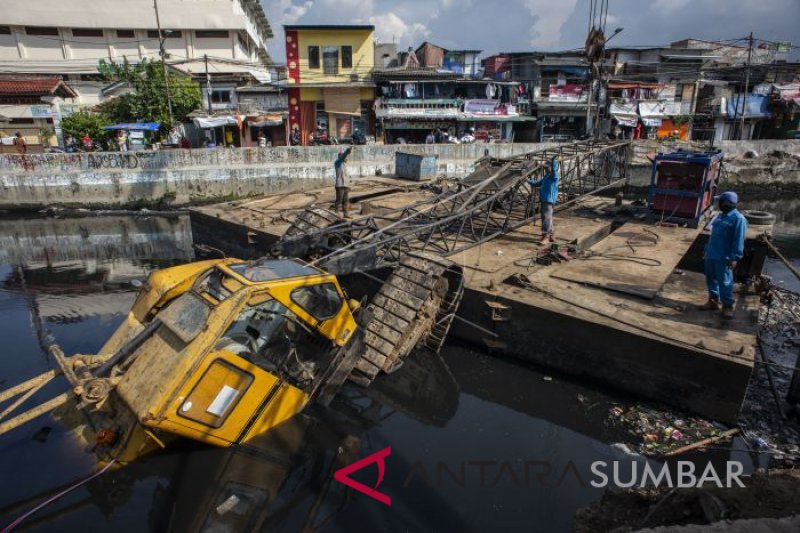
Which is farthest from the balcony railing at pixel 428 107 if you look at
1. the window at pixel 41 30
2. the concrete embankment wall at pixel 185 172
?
the window at pixel 41 30

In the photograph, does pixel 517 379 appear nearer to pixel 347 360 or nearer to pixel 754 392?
pixel 347 360

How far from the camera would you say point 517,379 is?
25.8 ft

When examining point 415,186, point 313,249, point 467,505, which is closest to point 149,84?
point 415,186

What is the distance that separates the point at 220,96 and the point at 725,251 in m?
30.9

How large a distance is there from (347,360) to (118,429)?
2947 millimetres

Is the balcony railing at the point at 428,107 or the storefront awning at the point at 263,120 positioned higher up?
the balcony railing at the point at 428,107

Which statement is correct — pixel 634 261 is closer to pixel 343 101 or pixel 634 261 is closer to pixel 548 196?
pixel 548 196

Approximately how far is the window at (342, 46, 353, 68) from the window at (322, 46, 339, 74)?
0.40 m

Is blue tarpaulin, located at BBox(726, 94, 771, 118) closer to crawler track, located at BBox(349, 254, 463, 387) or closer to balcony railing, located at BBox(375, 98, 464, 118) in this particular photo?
balcony railing, located at BBox(375, 98, 464, 118)

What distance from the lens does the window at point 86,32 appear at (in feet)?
138

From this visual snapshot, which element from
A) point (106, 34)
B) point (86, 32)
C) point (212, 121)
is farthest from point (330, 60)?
point (86, 32)

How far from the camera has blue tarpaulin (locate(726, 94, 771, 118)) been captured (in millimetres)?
31578

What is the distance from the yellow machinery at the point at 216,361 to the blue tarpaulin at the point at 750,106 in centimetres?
3605

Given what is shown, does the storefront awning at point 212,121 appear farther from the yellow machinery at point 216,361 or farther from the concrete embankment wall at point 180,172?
the yellow machinery at point 216,361
